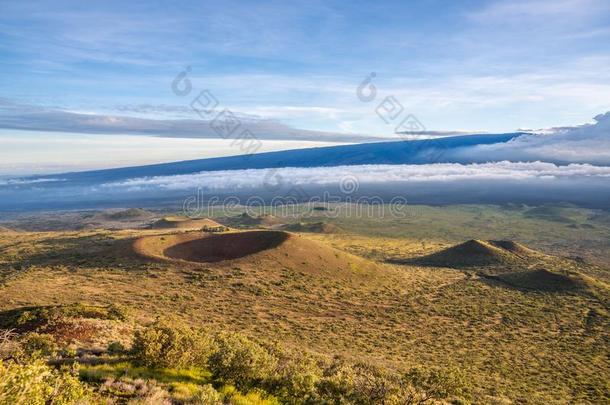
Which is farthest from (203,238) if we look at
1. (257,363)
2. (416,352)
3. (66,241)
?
(257,363)

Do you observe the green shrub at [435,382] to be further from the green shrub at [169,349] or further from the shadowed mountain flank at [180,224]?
the shadowed mountain flank at [180,224]

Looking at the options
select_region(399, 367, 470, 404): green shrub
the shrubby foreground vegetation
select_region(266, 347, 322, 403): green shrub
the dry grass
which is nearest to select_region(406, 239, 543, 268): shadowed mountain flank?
the dry grass

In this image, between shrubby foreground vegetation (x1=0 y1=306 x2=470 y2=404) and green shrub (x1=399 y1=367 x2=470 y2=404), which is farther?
green shrub (x1=399 y1=367 x2=470 y2=404)

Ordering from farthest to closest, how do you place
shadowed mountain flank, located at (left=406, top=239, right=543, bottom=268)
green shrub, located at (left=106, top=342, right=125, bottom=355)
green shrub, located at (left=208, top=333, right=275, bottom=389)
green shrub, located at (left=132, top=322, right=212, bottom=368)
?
shadowed mountain flank, located at (left=406, top=239, right=543, bottom=268) < green shrub, located at (left=106, top=342, right=125, bottom=355) < green shrub, located at (left=132, top=322, right=212, bottom=368) < green shrub, located at (left=208, top=333, right=275, bottom=389)

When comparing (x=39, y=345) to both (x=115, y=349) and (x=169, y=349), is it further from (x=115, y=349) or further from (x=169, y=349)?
(x=169, y=349)

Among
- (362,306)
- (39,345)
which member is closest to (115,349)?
(39,345)

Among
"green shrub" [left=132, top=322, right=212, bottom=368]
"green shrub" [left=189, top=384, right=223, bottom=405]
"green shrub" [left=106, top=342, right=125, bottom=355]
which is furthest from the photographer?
"green shrub" [left=106, top=342, right=125, bottom=355]

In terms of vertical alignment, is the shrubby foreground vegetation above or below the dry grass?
above

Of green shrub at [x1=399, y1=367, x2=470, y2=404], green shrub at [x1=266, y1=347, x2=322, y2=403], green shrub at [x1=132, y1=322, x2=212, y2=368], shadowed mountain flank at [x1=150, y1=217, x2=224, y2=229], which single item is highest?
green shrub at [x1=132, y1=322, x2=212, y2=368]

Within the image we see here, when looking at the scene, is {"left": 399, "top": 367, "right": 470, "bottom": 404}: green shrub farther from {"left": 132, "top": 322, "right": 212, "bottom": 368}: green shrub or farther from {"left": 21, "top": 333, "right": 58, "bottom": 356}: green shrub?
{"left": 21, "top": 333, "right": 58, "bottom": 356}: green shrub

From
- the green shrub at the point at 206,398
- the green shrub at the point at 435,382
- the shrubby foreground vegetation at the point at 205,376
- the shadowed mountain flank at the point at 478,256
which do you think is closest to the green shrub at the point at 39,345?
the shrubby foreground vegetation at the point at 205,376
